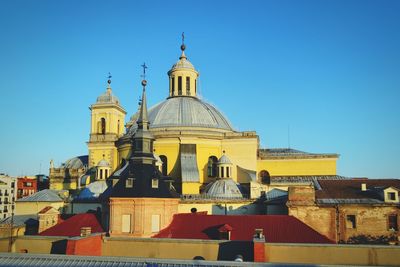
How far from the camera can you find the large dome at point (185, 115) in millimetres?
50875

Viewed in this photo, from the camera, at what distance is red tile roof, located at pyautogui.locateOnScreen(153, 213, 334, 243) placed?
2900 cm

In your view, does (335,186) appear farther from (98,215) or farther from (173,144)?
(98,215)

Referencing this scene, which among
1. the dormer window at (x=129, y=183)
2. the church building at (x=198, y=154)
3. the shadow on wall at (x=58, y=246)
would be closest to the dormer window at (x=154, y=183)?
the dormer window at (x=129, y=183)

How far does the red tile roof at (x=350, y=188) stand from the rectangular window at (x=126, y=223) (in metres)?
17.0

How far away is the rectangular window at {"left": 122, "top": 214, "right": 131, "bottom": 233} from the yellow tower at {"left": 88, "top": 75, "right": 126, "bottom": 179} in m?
23.6

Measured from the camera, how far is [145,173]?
32.6m

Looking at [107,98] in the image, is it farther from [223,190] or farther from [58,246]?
[58,246]

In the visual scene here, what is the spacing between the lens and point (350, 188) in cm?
3781

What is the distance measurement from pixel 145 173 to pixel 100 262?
12.8 meters

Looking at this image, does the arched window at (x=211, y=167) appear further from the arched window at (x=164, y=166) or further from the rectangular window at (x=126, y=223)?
the rectangular window at (x=126, y=223)

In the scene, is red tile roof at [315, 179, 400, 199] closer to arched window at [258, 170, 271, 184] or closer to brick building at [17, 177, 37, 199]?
arched window at [258, 170, 271, 184]

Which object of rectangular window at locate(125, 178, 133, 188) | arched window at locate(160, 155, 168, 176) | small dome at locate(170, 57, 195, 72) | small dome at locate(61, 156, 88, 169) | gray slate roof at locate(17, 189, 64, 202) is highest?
small dome at locate(170, 57, 195, 72)

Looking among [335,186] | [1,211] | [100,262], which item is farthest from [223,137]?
[1,211]

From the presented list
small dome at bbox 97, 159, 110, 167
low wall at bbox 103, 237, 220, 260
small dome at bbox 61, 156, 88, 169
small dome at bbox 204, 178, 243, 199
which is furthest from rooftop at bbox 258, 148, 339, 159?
small dome at bbox 61, 156, 88, 169
